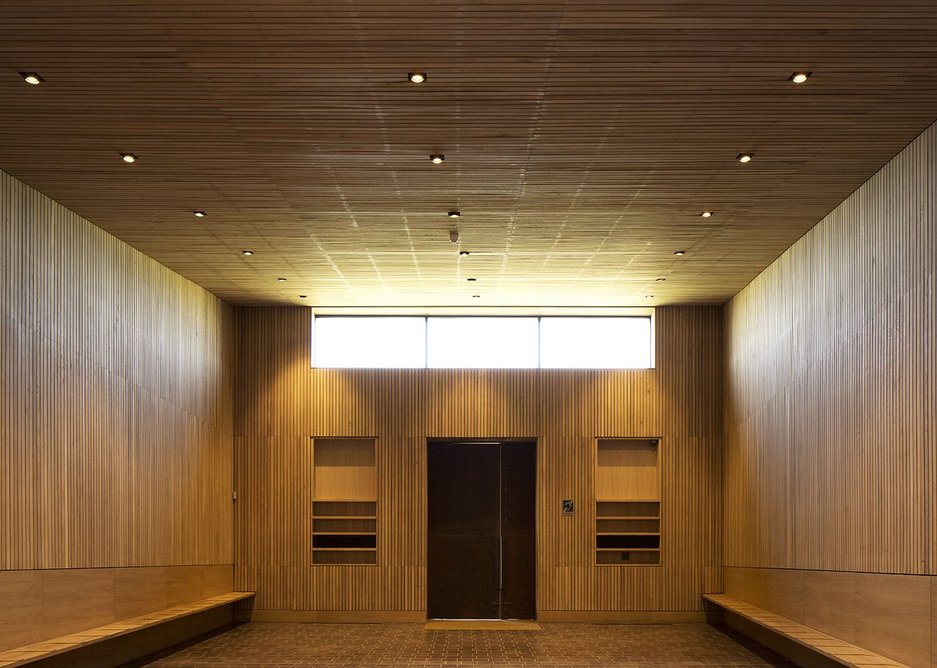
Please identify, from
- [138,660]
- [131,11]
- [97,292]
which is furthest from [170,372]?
[131,11]

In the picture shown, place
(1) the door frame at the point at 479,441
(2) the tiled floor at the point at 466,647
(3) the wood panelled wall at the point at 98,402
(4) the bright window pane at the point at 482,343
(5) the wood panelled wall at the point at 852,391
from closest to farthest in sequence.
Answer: (5) the wood panelled wall at the point at 852,391 → (3) the wood panelled wall at the point at 98,402 → (2) the tiled floor at the point at 466,647 → (1) the door frame at the point at 479,441 → (4) the bright window pane at the point at 482,343

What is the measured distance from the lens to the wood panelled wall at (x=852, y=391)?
7.26 meters

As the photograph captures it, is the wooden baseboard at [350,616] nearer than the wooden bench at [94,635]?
No

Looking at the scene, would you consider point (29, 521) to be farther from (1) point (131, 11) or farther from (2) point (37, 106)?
(1) point (131, 11)

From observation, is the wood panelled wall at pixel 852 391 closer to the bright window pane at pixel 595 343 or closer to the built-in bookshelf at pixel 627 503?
the built-in bookshelf at pixel 627 503

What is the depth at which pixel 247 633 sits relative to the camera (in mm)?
12578

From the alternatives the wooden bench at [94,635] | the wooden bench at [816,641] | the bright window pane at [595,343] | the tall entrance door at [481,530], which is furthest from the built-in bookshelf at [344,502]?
the wooden bench at [816,641]

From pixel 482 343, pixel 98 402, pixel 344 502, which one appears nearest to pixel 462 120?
pixel 98 402

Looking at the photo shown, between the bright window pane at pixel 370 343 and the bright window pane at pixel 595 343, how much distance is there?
1.72m

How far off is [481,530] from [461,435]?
134 cm

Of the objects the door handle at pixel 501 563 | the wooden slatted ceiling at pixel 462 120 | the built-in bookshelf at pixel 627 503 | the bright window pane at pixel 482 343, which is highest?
the wooden slatted ceiling at pixel 462 120

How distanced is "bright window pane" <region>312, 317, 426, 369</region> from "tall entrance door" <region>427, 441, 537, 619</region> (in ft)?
4.10

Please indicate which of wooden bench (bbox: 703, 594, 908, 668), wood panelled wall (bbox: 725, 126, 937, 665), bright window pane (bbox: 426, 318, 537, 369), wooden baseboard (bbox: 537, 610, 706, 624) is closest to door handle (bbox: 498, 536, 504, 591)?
wooden baseboard (bbox: 537, 610, 706, 624)

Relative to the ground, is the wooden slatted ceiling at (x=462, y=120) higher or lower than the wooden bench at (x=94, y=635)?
higher
